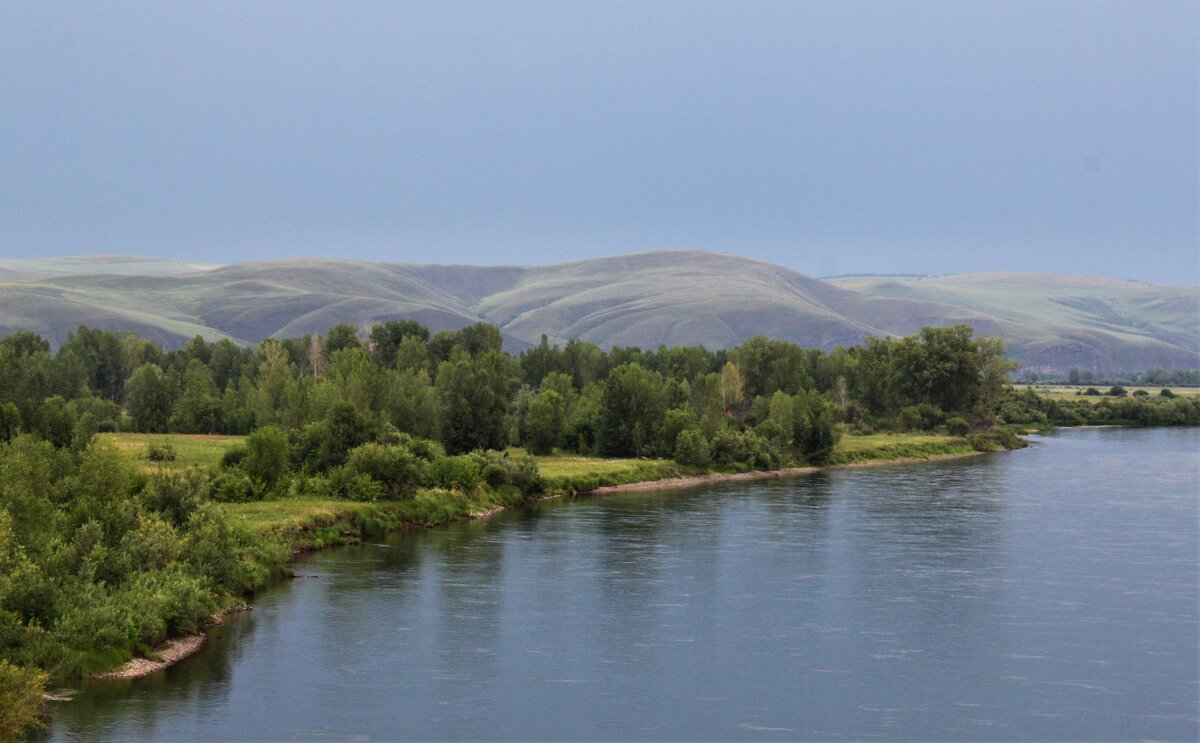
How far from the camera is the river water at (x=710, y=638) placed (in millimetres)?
30672

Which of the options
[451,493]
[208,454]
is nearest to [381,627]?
[451,493]

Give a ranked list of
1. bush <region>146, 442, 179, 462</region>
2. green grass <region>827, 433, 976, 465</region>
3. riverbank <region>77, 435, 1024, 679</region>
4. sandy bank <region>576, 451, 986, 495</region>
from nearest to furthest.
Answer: riverbank <region>77, 435, 1024, 679</region>
bush <region>146, 442, 179, 462</region>
sandy bank <region>576, 451, 986, 495</region>
green grass <region>827, 433, 976, 465</region>

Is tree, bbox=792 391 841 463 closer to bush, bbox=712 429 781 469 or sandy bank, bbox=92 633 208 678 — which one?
bush, bbox=712 429 781 469

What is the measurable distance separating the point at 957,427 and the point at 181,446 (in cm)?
7548

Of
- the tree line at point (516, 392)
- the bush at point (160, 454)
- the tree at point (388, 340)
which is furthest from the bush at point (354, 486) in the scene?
the tree at point (388, 340)

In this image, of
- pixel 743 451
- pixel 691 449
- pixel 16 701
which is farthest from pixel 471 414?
pixel 16 701

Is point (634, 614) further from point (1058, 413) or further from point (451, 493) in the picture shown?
point (1058, 413)

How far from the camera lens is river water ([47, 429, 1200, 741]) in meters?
30.7

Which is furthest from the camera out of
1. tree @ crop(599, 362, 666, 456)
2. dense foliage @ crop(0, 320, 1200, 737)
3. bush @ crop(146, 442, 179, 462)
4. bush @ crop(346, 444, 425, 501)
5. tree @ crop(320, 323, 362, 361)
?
tree @ crop(320, 323, 362, 361)

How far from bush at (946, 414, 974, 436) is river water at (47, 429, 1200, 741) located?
5650cm

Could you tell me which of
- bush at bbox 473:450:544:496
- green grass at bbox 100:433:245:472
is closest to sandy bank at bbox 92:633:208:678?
green grass at bbox 100:433:245:472

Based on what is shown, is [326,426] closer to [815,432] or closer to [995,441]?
[815,432]

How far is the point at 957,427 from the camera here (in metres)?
122

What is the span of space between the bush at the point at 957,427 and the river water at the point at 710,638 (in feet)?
185
